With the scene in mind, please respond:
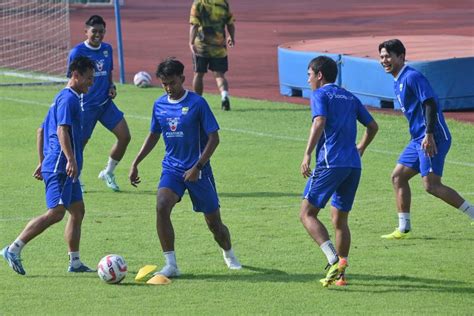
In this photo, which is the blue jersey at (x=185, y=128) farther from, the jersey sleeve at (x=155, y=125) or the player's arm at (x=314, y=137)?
the player's arm at (x=314, y=137)

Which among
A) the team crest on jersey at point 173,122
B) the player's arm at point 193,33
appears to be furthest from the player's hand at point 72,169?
the player's arm at point 193,33

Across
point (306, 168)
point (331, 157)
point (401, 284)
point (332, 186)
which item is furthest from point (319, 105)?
point (401, 284)

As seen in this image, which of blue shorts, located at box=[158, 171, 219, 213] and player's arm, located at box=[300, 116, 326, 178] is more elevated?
player's arm, located at box=[300, 116, 326, 178]

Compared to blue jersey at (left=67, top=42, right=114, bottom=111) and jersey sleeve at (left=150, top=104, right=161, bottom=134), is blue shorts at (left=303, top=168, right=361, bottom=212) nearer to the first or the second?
jersey sleeve at (left=150, top=104, right=161, bottom=134)

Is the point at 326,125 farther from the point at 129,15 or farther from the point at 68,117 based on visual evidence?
the point at 129,15

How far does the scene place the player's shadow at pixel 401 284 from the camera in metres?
10.2

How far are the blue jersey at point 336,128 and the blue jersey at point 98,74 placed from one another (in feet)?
15.8

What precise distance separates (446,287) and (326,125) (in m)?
1.73

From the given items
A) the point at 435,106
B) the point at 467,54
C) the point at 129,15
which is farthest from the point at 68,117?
the point at 129,15

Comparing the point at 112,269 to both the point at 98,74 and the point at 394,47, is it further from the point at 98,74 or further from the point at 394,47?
the point at 98,74

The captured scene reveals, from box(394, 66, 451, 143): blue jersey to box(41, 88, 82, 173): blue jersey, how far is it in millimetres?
3199

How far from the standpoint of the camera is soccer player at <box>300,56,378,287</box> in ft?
33.6

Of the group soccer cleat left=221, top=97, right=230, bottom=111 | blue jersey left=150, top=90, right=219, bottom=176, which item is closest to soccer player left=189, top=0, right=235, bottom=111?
soccer cleat left=221, top=97, right=230, bottom=111

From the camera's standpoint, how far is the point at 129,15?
41469mm
